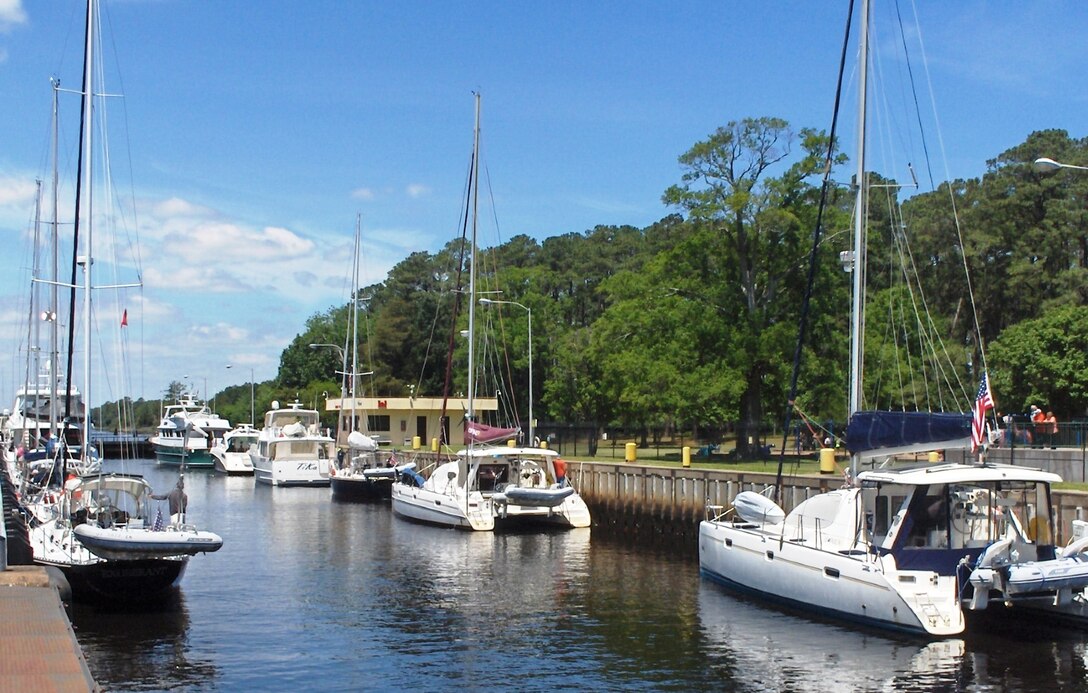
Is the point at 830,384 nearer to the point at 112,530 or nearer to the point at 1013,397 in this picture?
the point at 1013,397

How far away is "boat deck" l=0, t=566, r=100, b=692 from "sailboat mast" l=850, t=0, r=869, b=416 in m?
17.4

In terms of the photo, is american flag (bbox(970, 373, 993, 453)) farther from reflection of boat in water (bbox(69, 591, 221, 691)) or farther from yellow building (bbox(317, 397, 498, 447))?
yellow building (bbox(317, 397, 498, 447))

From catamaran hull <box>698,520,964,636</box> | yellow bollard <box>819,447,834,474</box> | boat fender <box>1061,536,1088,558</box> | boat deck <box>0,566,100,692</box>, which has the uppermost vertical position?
yellow bollard <box>819,447,834,474</box>

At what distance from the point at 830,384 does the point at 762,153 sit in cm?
1076

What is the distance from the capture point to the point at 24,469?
3397cm

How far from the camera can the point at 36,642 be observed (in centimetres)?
1352

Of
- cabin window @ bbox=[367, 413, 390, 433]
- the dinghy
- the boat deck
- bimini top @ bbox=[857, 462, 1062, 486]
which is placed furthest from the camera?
cabin window @ bbox=[367, 413, 390, 433]

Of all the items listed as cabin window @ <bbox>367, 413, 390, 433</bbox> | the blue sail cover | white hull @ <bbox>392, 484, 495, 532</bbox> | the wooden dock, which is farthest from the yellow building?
the blue sail cover

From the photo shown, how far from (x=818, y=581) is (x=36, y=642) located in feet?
50.4

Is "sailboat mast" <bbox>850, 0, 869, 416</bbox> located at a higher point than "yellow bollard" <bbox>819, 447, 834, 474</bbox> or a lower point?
higher

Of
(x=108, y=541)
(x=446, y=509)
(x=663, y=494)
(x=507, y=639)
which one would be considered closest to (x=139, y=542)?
Result: (x=108, y=541)

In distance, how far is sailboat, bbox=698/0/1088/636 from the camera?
838 inches

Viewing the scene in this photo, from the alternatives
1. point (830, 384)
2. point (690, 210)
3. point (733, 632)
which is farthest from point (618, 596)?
point (690, 210)

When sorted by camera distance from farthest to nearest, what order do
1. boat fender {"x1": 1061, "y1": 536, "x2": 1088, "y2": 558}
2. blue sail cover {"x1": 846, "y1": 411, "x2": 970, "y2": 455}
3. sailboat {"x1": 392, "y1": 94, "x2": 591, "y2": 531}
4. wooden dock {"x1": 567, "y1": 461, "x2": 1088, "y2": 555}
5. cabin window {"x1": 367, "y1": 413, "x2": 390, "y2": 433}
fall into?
cabin window {"x1": 367, "y1": 413, "x2": 390, "y2": 433}, sailboat {"x1": 392, "y1": 94, "x2": 591, "y2": 531}, wooden dock {"x1": 567, "y1": 461, "x2": 1088, "y2": 555}, blue sail cover {"x1": 846, "y1": 411, "x2": 970, "y2": 455}, boat fender {"x1": 1061, "y1": 536, "x2": 1088, "y2": 558}
